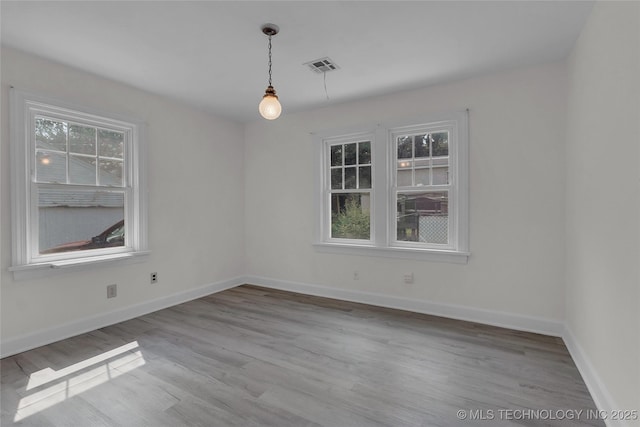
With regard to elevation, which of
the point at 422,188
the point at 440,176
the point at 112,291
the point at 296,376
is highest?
the point at 440,176

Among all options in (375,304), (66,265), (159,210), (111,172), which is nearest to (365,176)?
(375,304)

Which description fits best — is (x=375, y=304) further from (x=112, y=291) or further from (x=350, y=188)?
(x=112, y=291)

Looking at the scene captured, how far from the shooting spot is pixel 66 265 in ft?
9.61

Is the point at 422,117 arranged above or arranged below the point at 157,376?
above

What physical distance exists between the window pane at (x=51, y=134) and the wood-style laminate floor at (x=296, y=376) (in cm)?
191

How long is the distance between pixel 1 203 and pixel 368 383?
3414mm

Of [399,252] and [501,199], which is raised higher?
[501,199]

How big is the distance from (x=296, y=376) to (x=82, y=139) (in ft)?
10.6

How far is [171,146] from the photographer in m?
4.02

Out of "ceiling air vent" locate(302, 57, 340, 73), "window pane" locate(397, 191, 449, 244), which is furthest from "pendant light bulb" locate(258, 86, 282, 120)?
"window pane" locate(397, 191, 449, 244)

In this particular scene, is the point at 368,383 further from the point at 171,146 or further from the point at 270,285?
the point at 171,146

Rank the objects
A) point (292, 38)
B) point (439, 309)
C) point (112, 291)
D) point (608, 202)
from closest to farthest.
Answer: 1. point (608, 202)
2. point (292, 38)
3. point (112, 291)
4. point (439, 309)

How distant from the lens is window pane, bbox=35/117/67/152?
2914mm

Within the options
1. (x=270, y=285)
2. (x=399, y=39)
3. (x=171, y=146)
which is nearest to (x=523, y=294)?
(x=399, y=39)
